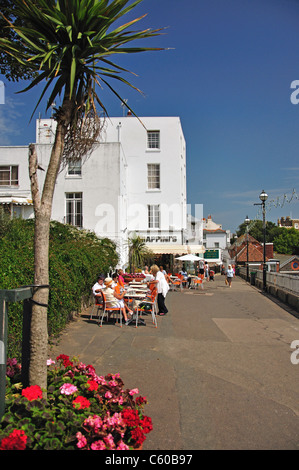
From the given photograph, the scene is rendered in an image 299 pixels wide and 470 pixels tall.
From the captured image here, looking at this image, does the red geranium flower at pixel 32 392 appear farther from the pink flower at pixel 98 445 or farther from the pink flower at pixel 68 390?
the pink flower at pixel 98 445

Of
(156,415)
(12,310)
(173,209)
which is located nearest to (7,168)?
(173,209)

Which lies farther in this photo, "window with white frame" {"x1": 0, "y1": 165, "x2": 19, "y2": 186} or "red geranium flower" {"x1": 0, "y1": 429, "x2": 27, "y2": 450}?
"window with white frame" {"x1": 0, "y1": 165, "x2": 19, "y2": 186}

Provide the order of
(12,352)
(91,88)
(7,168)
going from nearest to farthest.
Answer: (91,88) → (12,352) → (7,168)

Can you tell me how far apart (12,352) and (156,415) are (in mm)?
2412

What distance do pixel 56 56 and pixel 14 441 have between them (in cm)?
368

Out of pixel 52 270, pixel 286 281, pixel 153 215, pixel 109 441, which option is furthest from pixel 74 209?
pixel 109 441

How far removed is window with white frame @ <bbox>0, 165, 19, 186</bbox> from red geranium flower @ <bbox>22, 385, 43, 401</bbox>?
23442mm

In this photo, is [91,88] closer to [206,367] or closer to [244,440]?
[244,440]

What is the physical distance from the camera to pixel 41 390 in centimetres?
393

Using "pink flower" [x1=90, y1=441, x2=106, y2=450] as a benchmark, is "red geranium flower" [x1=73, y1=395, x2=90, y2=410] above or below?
above

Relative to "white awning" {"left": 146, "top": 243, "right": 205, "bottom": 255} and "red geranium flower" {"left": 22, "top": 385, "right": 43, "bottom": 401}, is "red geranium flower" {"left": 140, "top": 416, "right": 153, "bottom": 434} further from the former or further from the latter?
"white awning" {"left": 146, "top": 243, "right": 205, "bottom": 255}

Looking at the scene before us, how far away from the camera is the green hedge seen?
19.5 ft

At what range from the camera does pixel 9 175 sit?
1010 inches

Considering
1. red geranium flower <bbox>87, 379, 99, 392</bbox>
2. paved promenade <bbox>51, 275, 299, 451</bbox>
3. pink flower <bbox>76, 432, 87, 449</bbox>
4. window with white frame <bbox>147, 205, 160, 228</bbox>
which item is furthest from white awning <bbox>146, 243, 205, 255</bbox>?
pink flower <bbox>76, 432, 87, 449</bbox>
